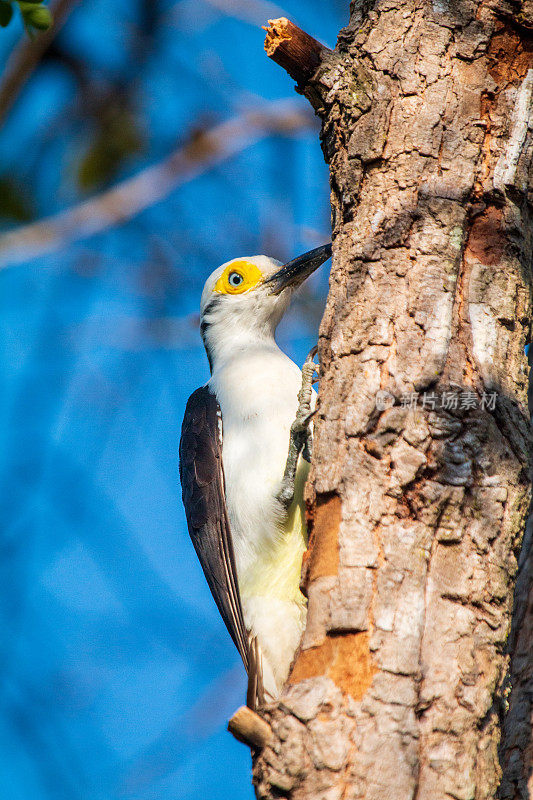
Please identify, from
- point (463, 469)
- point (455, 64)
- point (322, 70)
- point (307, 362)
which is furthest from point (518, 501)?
point (322, 70)

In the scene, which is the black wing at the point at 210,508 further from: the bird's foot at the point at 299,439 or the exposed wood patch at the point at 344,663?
the exposed wood patch at the point at 344,663

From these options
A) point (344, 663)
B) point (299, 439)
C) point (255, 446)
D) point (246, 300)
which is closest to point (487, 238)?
point (299, 439)

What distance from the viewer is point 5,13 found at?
2486mm

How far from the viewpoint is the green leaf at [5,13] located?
2467 mm

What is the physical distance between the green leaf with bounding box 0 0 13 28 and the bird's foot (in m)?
1.88

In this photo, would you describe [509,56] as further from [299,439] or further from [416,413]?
[299,439]

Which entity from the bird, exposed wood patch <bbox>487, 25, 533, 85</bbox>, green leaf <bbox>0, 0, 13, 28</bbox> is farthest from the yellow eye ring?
green leaf <bbox>0, 0, 13, 28</bbox>

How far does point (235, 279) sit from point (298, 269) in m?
0.57

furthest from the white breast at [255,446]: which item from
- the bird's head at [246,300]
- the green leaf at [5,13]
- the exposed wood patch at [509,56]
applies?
the green leaf at [5,13]

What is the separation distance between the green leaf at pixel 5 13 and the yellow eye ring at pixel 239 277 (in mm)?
2568

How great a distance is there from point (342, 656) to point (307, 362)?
65.7 inches

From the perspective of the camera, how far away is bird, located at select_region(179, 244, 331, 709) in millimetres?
3754

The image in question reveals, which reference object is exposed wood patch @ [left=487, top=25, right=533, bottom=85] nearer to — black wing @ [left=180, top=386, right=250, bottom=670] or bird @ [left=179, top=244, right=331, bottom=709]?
bird @ [left=179, top=244, right=331, bottom=709]

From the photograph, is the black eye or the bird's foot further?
the black eye
